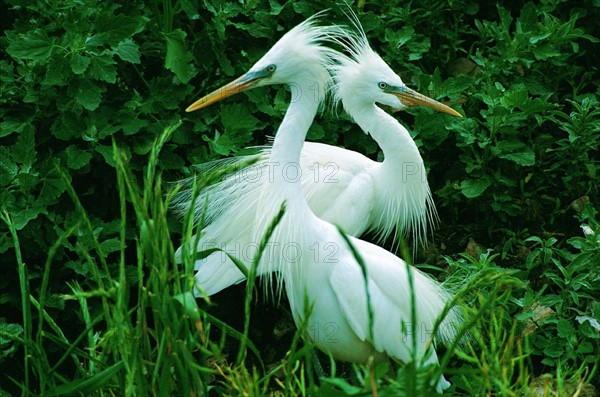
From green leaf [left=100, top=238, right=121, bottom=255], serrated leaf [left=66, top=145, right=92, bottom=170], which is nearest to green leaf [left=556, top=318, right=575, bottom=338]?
green leaf [left=100, top=238, right=121, bottom=255]

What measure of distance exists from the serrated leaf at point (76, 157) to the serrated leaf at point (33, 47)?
1.15 ft

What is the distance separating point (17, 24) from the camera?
11.5 feet

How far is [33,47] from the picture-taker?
3209mm

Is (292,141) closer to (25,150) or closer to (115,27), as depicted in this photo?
(115,27)

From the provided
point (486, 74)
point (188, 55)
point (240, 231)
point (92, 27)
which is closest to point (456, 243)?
point (486, 74)

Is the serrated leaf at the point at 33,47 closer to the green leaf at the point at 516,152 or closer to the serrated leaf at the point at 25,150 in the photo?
the serrated leaf at the point at 25,150

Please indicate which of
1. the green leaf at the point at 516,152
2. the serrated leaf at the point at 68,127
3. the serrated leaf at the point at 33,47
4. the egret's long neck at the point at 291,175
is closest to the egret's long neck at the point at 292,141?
the egret's long neck at the point at 291,175

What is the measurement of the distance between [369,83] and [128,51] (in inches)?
37.1

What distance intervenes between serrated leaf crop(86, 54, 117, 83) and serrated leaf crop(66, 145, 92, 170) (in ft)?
0.95

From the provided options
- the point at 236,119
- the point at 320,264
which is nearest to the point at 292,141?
the point at 320,264

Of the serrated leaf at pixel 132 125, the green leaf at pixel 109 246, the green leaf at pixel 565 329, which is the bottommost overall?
the green leaf at pixel 565 329

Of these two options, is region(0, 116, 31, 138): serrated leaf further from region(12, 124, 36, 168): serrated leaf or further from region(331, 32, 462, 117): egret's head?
region(331, 32, 462, 117): egret's head

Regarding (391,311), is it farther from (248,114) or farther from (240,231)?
(248,114)

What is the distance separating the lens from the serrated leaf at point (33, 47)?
3.18 m
